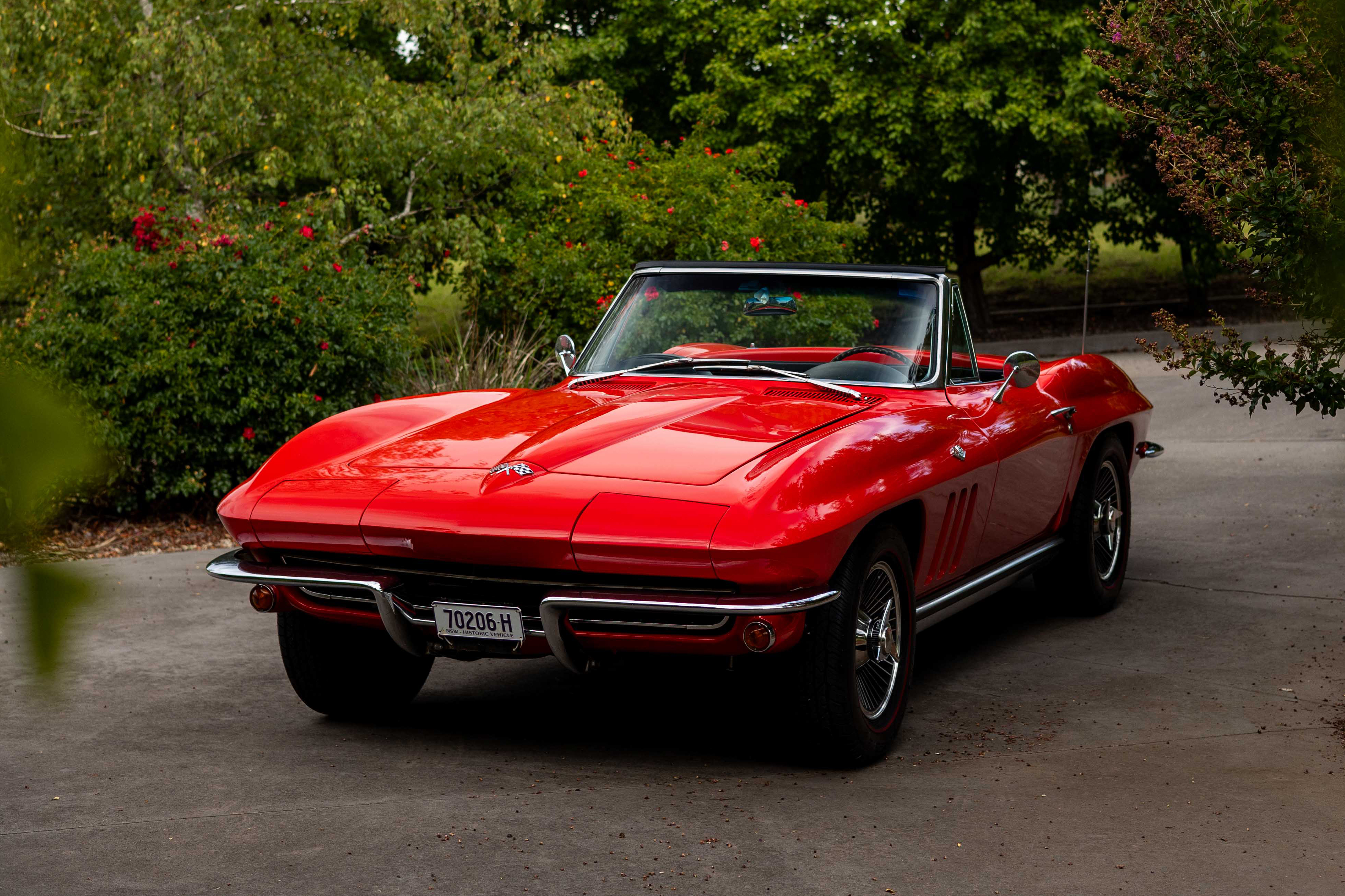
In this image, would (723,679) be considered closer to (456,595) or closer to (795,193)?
(456,595)

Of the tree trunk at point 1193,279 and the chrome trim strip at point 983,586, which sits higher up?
the chrome trim strip at point 983,586

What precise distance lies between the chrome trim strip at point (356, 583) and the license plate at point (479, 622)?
0.12 m

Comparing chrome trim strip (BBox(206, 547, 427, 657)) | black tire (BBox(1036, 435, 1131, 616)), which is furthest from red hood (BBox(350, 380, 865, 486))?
black tire (BBox(1036, 435, 1131, 616))

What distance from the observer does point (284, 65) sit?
1417 centimetres

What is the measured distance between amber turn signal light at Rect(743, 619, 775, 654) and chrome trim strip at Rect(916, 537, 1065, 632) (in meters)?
1.02

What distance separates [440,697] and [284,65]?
10116mm

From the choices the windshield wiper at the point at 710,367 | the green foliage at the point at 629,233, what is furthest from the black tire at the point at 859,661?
the green foliage at the point at 629,233

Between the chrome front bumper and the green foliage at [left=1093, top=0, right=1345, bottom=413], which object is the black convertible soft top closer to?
the green foliage at [left=1093, top=0, right=1345, bottom=413]

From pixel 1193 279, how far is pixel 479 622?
2590 centimetres

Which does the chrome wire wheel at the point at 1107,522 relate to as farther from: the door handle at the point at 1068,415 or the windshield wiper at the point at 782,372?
the windshield wiper at the point at 782,372

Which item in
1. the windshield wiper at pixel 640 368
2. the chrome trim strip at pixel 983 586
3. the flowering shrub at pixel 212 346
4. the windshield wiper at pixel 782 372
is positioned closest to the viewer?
the chrome trim strip at pixel 983 586

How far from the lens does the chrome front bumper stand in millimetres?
4234

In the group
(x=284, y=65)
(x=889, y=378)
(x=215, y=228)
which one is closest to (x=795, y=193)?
(x=284, y=65)

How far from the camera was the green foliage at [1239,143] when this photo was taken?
4.94 metres
